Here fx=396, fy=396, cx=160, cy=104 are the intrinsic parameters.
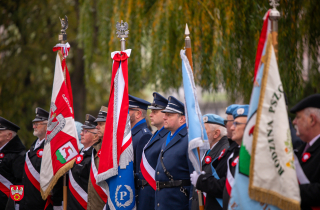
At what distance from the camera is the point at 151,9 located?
7180 millimetres

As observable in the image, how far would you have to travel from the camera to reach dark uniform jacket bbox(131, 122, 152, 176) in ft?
17.4

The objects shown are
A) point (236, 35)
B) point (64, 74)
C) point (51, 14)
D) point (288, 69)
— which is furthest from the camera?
point (51, 14)

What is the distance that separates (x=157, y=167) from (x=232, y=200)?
148 centimetres

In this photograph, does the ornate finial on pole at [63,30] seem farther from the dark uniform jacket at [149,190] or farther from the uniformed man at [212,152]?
the uniformed man at [212,152]

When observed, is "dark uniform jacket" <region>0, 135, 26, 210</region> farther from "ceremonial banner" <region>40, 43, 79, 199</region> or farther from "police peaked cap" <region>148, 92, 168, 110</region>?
"police peaked cap" <region>148, 92, 168, 110</region>

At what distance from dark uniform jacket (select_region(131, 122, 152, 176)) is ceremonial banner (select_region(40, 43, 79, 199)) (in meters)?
1.01

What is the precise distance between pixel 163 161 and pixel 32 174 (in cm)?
244

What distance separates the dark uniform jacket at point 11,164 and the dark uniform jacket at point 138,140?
6.95 ft

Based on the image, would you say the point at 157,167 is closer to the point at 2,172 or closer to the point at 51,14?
the point at 2,172

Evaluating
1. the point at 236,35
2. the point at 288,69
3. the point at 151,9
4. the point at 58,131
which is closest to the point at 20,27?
the point at 151,9

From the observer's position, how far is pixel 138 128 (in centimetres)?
559

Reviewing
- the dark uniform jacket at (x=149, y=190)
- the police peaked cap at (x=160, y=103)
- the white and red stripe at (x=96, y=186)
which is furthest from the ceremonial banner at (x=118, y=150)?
the police peaked cap at (x=160, y=103)

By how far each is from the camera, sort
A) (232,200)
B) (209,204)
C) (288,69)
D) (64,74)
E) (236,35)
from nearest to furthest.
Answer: (232,200), (209,204), (288,69), (236,35), (64,74)

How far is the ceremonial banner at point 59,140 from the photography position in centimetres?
570
